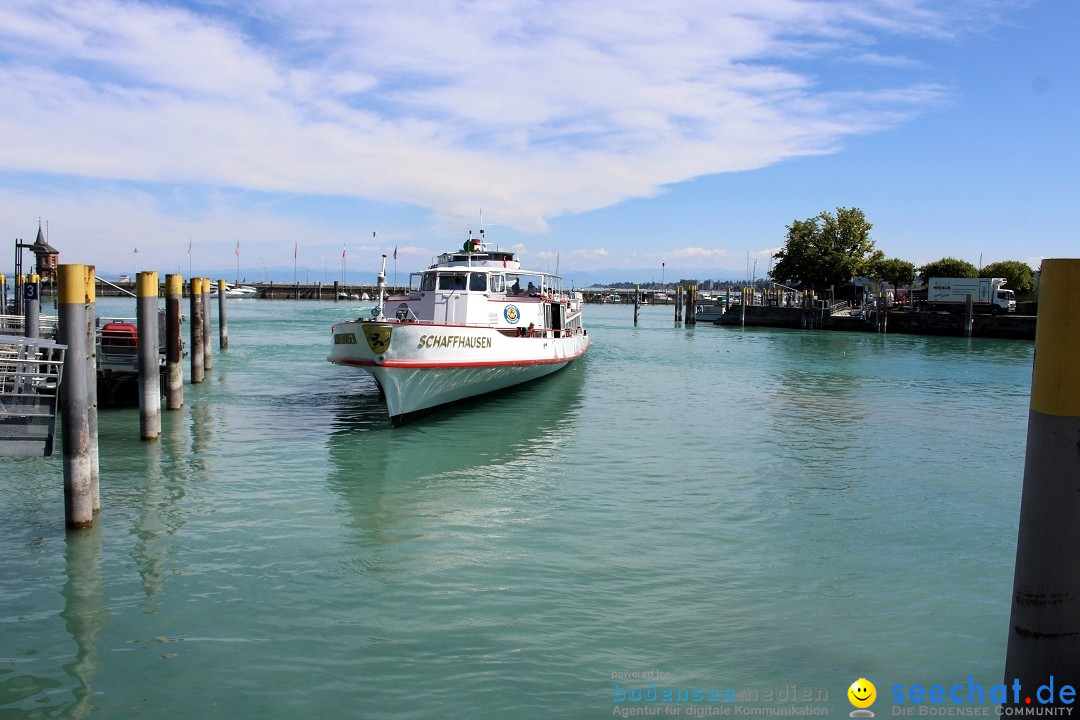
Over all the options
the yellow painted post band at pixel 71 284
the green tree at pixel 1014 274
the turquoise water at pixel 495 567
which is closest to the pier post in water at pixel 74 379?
the yellow painted post band at pixel 71 284

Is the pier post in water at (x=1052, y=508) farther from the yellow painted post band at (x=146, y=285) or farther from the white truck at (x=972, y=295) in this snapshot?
the white truck at (x=972, y=295)

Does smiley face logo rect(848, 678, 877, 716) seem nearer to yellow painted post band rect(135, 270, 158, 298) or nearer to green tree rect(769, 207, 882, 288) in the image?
yellow painted post band rect(135, 270, 158, 298)

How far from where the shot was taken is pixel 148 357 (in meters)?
17.1

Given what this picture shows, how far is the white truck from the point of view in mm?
64750

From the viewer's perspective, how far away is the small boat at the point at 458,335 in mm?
18906

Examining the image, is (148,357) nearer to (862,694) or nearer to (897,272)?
(862,694)

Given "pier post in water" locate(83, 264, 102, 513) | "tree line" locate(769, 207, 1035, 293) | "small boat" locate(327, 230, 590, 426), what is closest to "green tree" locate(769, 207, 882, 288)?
"tree line" locate(769, 207, 1035, 293)

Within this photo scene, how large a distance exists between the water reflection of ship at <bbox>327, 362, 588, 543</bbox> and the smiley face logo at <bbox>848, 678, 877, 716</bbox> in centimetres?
636

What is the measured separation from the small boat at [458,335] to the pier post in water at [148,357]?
403cm

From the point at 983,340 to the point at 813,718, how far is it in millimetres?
60941

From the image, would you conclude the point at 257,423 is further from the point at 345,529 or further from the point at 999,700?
the point at 999,700

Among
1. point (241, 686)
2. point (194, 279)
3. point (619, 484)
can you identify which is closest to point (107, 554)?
point (241, 686)

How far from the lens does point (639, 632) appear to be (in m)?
8.30

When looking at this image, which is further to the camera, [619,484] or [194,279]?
[194,279]
